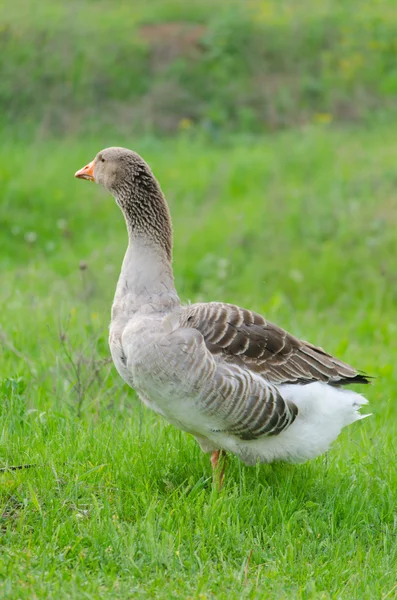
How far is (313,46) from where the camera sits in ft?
52.0

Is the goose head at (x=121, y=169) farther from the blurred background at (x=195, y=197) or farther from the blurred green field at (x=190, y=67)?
the blurred green field at (x=190, y=67)

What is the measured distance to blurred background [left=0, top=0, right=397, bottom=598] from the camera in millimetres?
5137

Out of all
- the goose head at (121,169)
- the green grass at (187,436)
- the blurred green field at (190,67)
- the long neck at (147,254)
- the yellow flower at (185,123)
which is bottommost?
the green grass at (187,436)

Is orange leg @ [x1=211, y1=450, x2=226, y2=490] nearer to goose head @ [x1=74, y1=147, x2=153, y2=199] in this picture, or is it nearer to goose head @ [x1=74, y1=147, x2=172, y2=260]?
goose head @ [x1=74, y1=147, x2=172, y2=260]

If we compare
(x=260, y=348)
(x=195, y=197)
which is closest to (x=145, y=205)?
(x=260, y=348)

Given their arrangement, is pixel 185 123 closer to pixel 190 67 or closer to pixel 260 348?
pixel 190 67

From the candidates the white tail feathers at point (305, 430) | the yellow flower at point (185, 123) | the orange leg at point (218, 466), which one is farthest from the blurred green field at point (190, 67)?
the white tail feathers at point (305, 430)

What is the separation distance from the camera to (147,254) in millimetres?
4820

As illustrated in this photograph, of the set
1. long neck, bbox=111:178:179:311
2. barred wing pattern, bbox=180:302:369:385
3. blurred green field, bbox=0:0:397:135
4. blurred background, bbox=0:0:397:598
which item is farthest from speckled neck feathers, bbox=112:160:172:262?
blurred green field, bbox=0:0:397:135

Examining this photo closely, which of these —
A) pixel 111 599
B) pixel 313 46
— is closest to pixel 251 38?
pixel 313 46

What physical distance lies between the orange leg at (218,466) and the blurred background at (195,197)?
15cm

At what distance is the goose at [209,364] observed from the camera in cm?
436

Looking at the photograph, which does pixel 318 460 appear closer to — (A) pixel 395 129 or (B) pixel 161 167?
(B) pixel 161 167

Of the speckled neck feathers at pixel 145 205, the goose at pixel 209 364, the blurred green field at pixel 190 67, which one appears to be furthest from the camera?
the blurred green field at pixel 190 67
